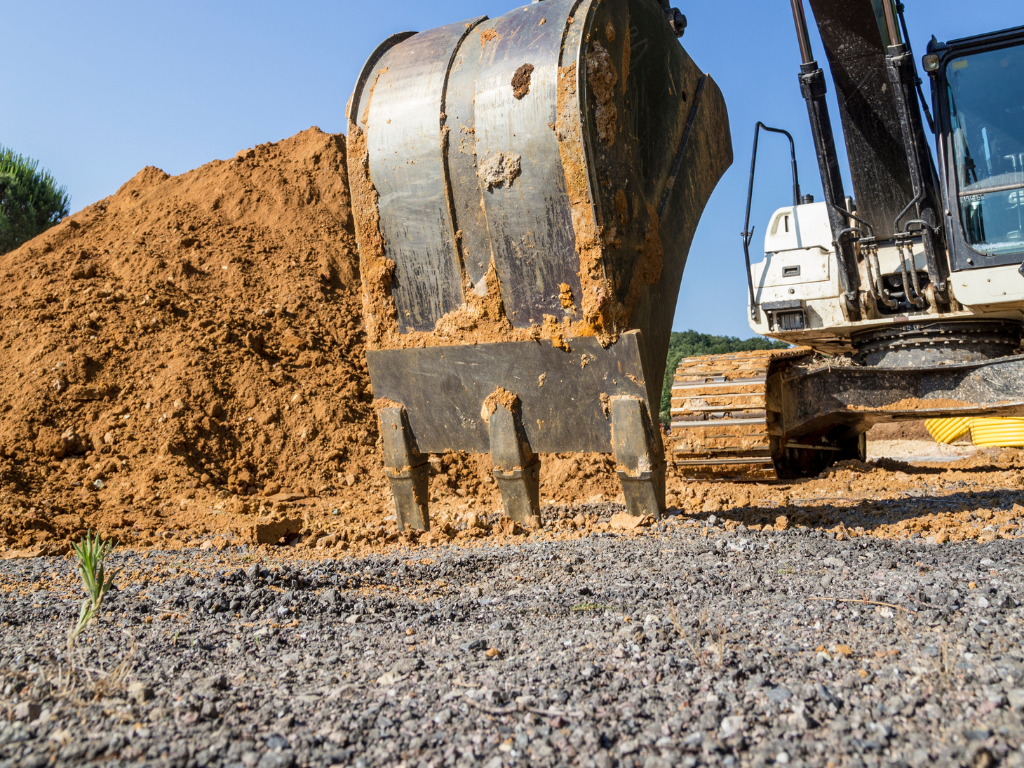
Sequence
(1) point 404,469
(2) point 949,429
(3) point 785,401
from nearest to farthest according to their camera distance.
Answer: (1) point 404,469, (3) point 785,401, (2) point 949,429

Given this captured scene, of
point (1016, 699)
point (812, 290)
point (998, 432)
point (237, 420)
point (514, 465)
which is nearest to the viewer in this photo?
point (1016, 699)

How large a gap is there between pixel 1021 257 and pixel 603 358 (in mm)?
3084

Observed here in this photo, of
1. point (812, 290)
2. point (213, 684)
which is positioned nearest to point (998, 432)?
point (812, 290)

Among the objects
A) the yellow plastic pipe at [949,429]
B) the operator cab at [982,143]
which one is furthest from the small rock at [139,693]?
the yellow plastic pipe at [949,429]

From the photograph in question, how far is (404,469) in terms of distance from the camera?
158 inches

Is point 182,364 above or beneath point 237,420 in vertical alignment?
above

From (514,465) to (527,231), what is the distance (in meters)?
1.11

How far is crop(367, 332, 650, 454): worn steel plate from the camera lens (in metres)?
3.43

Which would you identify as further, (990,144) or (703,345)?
(703,345)

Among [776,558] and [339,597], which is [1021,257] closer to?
[776,558]

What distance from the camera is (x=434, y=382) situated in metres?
3.85

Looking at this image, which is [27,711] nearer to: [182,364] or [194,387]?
[194,387]

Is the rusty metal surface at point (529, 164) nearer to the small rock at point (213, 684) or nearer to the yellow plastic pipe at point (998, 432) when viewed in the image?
the small rock at point (213, 684)

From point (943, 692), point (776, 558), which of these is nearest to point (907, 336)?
point (776, 558)
